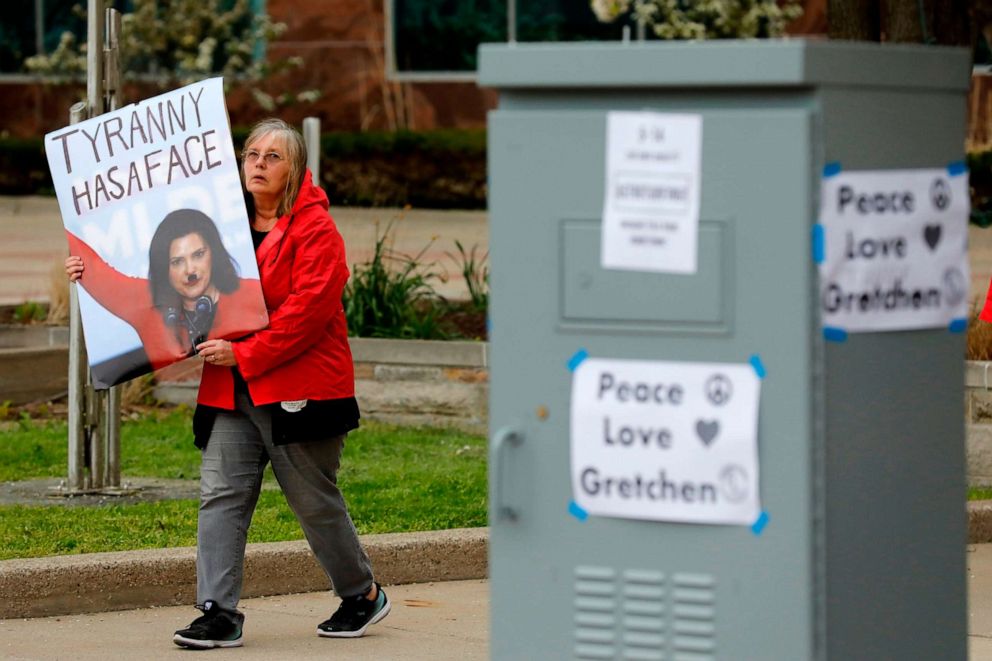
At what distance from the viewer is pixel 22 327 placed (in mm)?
12000

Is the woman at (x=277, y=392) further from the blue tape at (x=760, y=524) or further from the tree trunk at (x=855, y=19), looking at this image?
the tree trunk at (x=855, y=19)

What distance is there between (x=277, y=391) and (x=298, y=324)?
221 millimetres

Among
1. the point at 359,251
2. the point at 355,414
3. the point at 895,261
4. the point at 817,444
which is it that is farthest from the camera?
the point at 359,251

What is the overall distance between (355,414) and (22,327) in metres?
6.30

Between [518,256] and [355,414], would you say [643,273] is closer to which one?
[518,256]

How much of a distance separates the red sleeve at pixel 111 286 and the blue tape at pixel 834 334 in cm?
316

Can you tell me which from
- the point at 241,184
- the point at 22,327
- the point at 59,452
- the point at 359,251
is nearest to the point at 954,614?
the point at 241,184

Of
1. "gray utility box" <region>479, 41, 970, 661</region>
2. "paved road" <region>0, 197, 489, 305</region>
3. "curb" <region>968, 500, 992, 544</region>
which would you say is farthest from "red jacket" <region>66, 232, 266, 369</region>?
"paved road" <region>0, 197, 489, 305</region>

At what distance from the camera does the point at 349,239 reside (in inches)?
632

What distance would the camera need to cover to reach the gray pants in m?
6.11

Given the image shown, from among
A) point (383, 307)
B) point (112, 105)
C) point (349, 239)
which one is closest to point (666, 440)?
point (112, 105)

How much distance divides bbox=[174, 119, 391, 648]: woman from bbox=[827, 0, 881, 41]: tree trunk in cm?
469

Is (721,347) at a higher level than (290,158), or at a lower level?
lower

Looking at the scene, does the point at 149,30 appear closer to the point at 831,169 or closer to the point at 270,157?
the point at 270,157
